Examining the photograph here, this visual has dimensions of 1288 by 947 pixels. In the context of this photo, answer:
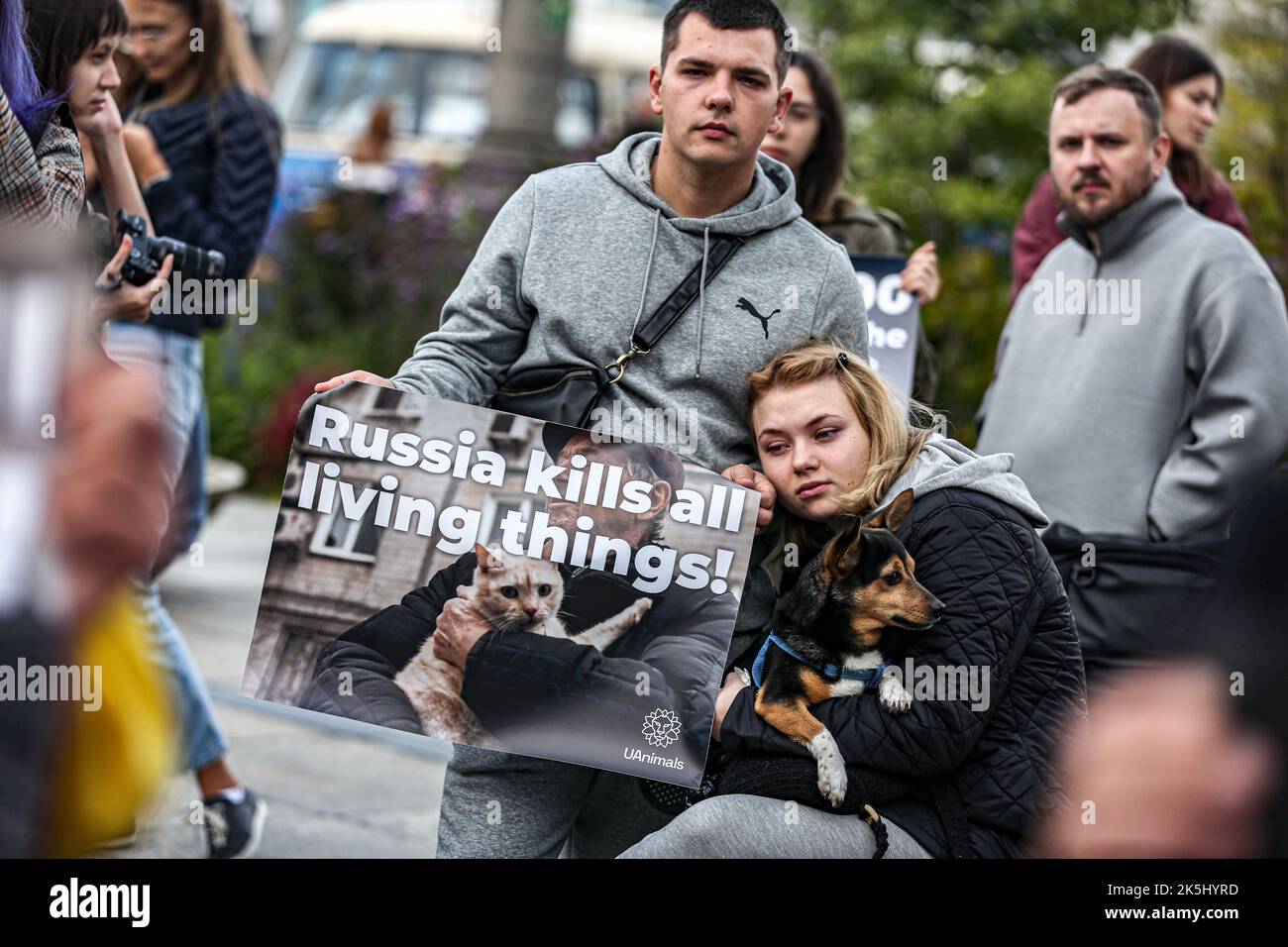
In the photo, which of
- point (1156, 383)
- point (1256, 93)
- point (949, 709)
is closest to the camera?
point (949, 709)

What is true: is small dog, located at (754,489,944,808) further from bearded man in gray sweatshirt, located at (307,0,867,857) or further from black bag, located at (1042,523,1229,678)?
black bag, located at (1042,523,1229,678)

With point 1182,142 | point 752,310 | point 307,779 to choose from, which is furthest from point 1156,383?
point 307,779

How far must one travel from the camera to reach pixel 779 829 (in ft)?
9.18

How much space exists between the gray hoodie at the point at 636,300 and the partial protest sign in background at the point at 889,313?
145cm

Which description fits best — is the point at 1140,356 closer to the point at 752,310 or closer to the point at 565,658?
the point at 752,310

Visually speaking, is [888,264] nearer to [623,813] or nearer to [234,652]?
[623,813]

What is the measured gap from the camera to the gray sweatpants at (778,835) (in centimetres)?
279

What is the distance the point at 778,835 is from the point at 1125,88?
95.9 inches

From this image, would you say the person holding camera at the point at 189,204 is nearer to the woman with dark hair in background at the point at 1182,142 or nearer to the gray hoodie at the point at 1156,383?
the gray hoodie at the point at 1156,383

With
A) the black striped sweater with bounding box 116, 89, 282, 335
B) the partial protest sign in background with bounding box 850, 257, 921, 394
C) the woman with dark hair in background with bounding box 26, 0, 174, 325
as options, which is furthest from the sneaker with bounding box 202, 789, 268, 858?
the partial protest sign in background with bounding box 850, 257, 921, 394

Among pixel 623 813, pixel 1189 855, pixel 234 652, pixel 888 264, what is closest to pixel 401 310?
pixel 234 652

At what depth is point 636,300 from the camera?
10.5 ft

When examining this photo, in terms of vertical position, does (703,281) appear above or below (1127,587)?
above

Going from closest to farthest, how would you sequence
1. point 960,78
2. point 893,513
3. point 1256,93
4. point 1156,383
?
point 893,513 < point 1156,383 < point 1256,93 < point 960,78
